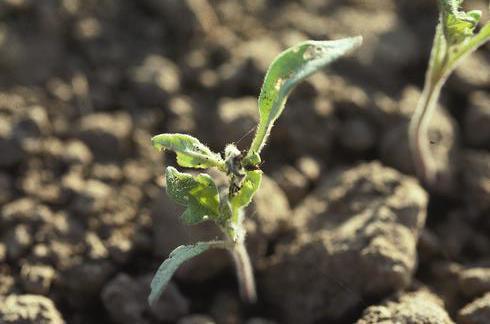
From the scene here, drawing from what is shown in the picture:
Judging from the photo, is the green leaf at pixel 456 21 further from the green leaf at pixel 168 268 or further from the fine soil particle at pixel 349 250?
the green leaf at pixel 168 268

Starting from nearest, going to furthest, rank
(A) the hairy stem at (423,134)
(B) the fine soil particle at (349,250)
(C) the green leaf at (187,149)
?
(C) the green leaf at (187,149) → (B) the fine soil particle at (349,250) → (A) the hairy stem at (423,134)

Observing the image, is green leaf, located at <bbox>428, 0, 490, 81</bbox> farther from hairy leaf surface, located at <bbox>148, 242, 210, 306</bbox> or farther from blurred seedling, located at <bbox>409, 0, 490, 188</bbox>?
hairy leaf surface, located at <bbox>148, 242, 210, 306</bbox>

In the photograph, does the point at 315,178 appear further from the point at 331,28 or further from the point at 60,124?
the point at 60,124

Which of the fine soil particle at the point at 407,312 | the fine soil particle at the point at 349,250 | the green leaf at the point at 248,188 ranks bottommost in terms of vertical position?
the fine soil particle at the point at 407,312

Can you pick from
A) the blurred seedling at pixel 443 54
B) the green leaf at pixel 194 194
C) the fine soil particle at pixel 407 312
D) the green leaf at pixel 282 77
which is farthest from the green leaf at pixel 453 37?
the green leaf at pixel 194 194

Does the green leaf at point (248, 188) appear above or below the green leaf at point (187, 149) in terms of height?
below

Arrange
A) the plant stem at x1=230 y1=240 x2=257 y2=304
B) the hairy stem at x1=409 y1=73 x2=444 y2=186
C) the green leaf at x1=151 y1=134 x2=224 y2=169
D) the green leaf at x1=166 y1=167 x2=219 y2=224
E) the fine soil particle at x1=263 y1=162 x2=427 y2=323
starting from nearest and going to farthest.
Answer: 1. the green leaf at x1=151 y1=134 x2=224 y2=169
2. the green leaf at x1=166 y1=167 x2=219 y2=224
3. the plant stem at x1=230 y1=240 x2=257 y2=304
4. the fine soil particle at x1=263 y1=162 x2=427 y2=323
5. the hairy stem at x1=409 y1=73 x2=444 y2=186

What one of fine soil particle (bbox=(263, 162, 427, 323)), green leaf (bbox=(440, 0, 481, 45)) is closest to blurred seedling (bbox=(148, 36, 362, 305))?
green leaf (bbox=(440, 0, 481, 45))

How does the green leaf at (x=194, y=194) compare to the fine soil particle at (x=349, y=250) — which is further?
the fine soil particle at (x=349, y=250)
